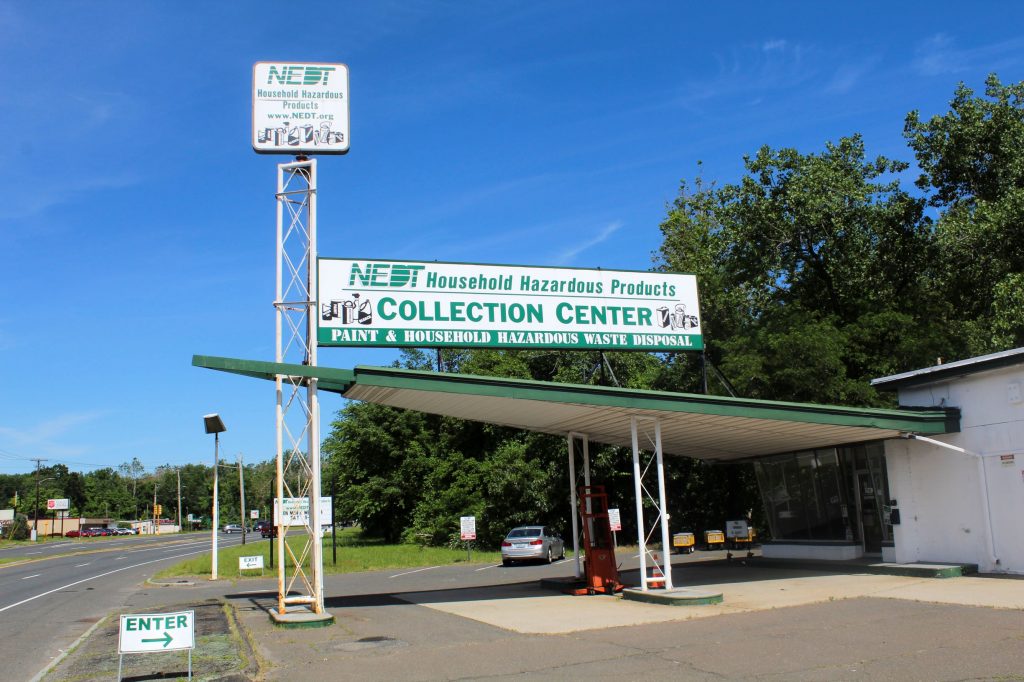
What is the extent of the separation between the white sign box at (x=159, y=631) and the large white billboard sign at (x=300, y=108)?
996 cm

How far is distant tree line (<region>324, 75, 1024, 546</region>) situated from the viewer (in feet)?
92.8

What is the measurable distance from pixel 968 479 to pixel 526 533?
1698 cm

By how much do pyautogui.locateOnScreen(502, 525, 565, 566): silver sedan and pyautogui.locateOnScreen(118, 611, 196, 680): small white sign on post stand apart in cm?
2156

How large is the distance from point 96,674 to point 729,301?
2775 centimetres

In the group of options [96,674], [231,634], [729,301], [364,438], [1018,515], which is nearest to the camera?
[96,674]

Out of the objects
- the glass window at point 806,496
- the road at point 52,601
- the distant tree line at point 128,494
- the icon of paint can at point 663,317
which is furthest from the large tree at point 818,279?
the distant tree line at point 128,494

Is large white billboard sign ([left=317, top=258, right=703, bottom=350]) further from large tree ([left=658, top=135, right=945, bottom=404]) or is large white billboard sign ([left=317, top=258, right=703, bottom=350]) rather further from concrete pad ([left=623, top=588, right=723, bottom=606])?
large tree ([left=658, top=135, right=945, bottom=404])

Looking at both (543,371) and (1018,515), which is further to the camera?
(543,371)

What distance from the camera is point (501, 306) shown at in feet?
59.7

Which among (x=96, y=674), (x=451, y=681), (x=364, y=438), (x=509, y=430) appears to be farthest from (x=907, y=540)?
(x=364, y=438)

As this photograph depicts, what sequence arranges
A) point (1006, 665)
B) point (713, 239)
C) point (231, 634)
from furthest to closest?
point (713, 239), point (231, 634), point (1006, 665)

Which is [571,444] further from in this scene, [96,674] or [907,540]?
[96,674]

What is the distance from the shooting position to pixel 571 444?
19.6 metres

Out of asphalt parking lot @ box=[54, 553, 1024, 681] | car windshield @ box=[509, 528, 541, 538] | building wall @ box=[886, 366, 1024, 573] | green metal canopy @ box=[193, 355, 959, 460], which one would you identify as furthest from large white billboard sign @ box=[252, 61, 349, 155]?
car windshield @ box=[509, 528, 541, 538]
